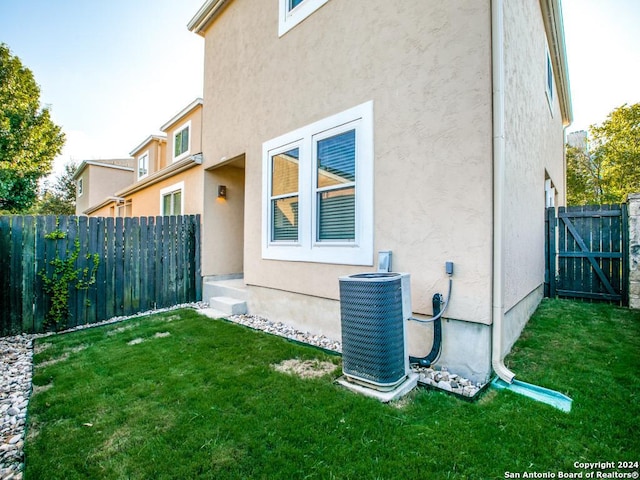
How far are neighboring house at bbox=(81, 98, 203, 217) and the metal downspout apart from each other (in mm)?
6485

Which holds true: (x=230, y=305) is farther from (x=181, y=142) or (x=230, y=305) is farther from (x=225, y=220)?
(x=181, y=142)

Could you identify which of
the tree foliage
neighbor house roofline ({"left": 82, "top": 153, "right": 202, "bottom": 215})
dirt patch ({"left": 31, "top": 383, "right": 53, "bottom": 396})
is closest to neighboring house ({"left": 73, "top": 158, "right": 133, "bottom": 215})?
neighbor house roofline ({"left": 82, "top": 153, "right": 202, "bottom": 215})

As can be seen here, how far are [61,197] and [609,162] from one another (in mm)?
41972

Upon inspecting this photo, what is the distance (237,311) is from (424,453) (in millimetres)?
4624

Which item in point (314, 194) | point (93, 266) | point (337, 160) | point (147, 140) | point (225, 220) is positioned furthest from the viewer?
point (147, 140)

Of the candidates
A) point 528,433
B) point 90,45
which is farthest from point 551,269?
point 90,45

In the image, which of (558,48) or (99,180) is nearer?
(558,48)

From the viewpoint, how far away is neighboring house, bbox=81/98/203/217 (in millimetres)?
8172

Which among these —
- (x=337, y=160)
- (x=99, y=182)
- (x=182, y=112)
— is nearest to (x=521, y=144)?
(x=337, y=160)

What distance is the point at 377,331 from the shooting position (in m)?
2.78

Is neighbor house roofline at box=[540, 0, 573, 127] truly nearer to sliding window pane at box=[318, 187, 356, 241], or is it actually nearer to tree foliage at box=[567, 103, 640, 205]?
sliding window pane at box=[318, 187, 356, 241]

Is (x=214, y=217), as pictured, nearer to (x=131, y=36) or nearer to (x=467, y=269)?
(x=467, y=269)

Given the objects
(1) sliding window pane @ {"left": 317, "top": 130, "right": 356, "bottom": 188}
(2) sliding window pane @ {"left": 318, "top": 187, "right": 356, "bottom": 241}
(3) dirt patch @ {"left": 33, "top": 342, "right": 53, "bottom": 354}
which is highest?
(1) sliding window pane @ {"left": 317, "top": 130, "right": 356, "bottom": 188}

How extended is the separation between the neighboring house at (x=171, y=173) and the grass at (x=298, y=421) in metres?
5.10
